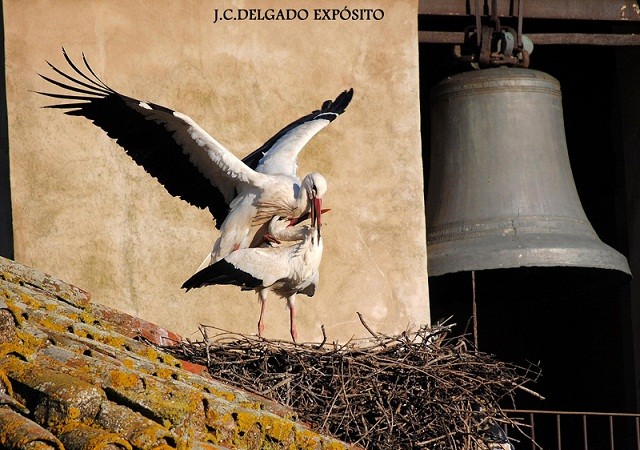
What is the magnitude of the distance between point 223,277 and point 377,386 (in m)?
0.92

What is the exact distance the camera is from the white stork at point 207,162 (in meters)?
6.75

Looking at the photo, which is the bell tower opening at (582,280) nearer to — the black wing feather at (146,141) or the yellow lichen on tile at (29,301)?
the black wing feather at (146,141)

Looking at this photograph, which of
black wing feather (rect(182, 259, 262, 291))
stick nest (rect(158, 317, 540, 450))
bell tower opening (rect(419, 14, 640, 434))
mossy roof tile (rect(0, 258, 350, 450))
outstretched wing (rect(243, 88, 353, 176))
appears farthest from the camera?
bell tower opening (rect(419, 14, 640, 434))

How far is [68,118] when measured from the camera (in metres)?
7.10

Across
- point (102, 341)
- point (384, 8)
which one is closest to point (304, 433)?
point (102, 341)

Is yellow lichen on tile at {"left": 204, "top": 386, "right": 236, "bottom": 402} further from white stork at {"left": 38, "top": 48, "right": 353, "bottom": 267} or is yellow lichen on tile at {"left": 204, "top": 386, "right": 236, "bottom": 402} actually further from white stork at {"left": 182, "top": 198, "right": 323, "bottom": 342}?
white stork at {"left": 38, "top": 48, "right": 353, "bottom": 267}

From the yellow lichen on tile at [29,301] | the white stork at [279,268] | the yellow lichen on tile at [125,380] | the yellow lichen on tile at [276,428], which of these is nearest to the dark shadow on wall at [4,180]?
the white stork at [279,268]

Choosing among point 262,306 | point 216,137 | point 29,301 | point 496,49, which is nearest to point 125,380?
point 29,301

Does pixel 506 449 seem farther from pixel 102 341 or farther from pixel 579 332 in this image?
pixel 579 332

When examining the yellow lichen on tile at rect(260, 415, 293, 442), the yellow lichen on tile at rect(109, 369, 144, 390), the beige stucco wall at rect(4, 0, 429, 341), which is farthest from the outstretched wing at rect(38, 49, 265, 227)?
the yellow lichen on tile at rect(109, 369, 144, 390)

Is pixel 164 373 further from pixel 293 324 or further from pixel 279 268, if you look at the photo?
pixel 293 324

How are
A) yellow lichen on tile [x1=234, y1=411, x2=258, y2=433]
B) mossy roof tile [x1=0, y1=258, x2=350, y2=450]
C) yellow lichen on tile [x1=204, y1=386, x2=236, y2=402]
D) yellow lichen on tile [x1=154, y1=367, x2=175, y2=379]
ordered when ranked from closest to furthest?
mossy roof tile [x1=0, y1=258, x2=350, y2=450]
yellow lichen on tile [x1=234, y1=411, x2=258, y2=433]
yellow lichen on tile [x1=154, y1=367, x2=175, y2=379]
yellow lichen on tile [x1=204, y1=386, x2=236, y2=402]

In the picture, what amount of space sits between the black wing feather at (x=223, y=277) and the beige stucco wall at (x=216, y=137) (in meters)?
0.52

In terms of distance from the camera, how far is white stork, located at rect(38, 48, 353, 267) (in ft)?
22.1
